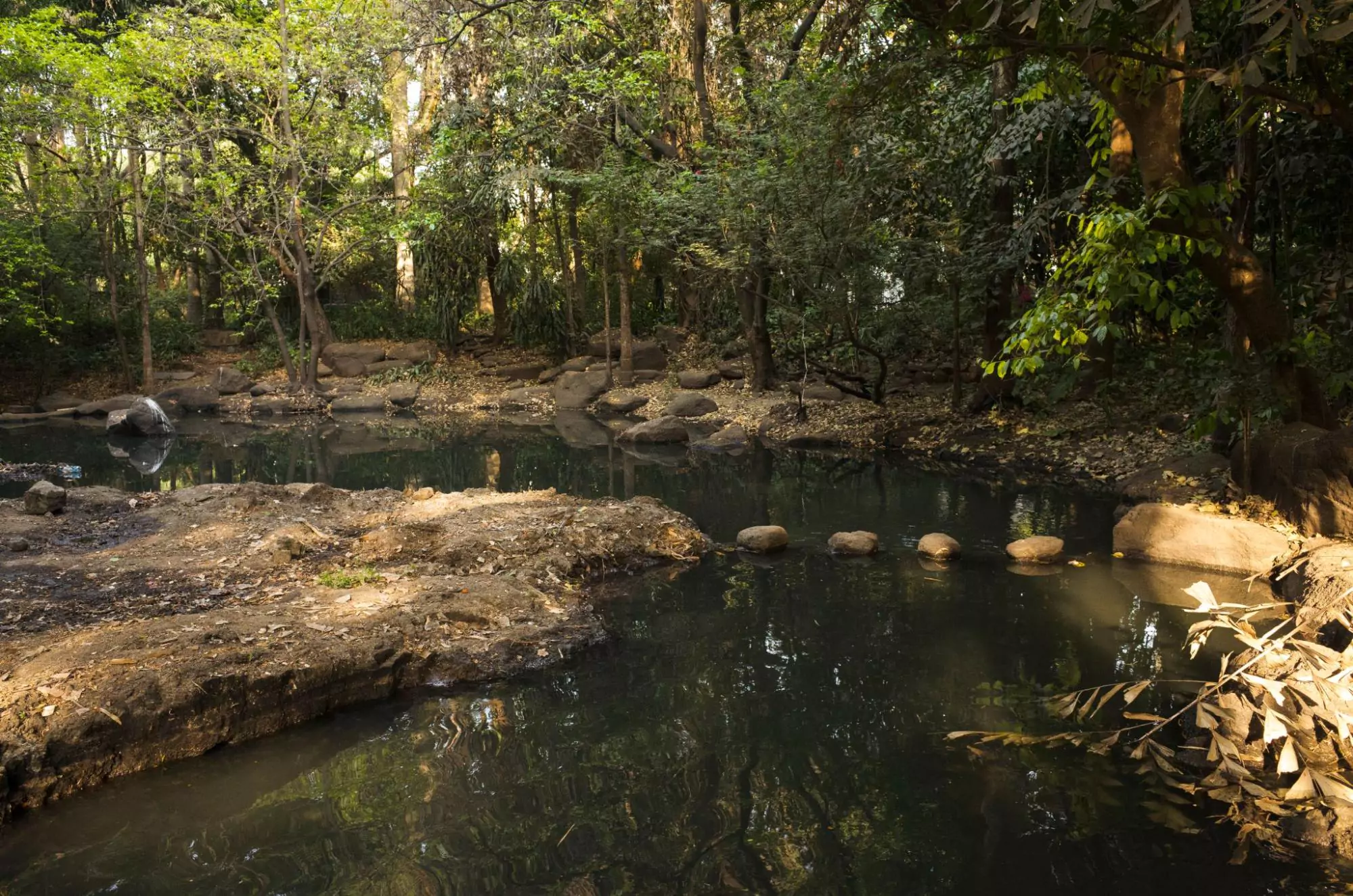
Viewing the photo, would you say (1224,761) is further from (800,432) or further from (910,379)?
(910,379)

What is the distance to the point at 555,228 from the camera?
71.7 feet

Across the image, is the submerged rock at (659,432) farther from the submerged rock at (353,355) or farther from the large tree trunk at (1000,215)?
the submerged rock at (353,355)

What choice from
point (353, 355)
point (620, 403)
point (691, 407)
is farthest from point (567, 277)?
point (691, 407)

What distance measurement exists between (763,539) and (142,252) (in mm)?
17967

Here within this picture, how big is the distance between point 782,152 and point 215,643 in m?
11.0

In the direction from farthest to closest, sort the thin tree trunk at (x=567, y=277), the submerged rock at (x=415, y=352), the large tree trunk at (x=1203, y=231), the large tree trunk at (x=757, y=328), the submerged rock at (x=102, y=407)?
1. the submerged rock at (x=415, y=352)
2. the thin tree trunk at (x=567, y=277)
3. the submerged rock at (x=102, y=407)
4. the large tree trunk at (x=757, y=328)
5. the large tree trunk at (x=1203, y=231)

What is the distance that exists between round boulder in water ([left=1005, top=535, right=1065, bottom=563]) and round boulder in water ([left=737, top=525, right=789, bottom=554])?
1938mm

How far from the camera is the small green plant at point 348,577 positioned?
618cm

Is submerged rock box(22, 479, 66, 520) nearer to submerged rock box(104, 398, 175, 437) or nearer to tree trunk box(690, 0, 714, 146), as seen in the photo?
submerged rock box(104, 398, 175, 437)

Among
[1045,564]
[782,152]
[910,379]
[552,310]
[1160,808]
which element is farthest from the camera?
[552,310]

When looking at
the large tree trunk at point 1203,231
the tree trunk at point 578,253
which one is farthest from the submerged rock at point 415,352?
A: the large tree trunk at point 1203,231

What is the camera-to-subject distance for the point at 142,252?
65.8 feet

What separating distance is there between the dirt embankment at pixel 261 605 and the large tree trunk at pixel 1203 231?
447cm

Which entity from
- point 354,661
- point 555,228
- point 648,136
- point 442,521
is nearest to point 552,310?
point 555,228
